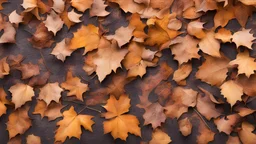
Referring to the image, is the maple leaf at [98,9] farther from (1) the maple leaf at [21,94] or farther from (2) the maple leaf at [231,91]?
(2) the maple leaf at [231,91]

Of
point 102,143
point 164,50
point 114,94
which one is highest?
point 164,50

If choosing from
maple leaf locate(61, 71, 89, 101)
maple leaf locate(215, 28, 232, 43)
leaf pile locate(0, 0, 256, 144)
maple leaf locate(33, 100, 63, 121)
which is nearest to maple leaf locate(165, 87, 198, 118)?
→ leaf pile locate(0, 0, 256, 144)

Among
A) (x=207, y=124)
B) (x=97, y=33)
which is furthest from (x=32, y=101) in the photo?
(x=207, y=124)

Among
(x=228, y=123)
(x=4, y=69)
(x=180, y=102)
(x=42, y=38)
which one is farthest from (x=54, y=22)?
(x=228, y=123)

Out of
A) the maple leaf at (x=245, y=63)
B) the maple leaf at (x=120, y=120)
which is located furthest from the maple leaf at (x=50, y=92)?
the maple leaf at (x=245, y=63)

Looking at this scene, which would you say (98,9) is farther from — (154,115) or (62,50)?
(154,115)

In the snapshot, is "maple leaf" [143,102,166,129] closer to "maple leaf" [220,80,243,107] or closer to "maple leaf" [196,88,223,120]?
"maple leaf" [196,88,223,120]

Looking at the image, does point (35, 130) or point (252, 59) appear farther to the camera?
point (35, 130)

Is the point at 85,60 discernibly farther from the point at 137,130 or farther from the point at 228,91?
the point at 228,91
